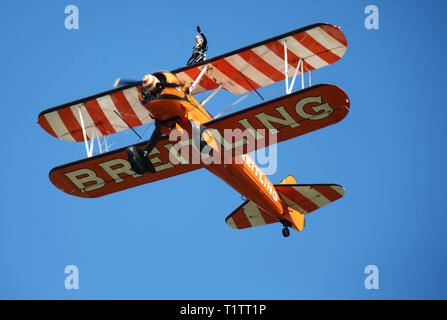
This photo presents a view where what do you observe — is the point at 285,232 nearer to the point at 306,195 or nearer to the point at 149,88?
the point at 306,195

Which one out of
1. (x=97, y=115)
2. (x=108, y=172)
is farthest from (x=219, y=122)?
(x=97, y=115)

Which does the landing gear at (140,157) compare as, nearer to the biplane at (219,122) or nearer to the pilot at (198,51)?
the biplane at (219,122)

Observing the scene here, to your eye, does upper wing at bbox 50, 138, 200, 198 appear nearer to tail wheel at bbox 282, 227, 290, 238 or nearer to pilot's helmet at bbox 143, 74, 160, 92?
pilot's helmet at bbox 143, 74, 160, 92

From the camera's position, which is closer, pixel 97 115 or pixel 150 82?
pixel 150 82

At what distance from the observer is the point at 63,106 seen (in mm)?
15812

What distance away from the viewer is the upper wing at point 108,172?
15141 mm

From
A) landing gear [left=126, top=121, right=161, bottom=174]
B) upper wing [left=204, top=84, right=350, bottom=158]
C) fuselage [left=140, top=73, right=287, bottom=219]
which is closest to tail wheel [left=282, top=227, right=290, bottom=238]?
fuselage [left=140, top=73, right=287, bottom=219]

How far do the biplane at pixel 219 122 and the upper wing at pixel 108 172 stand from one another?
22 mm

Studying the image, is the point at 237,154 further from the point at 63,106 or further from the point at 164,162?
the point at 63,106

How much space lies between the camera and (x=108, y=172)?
1568 centimetres

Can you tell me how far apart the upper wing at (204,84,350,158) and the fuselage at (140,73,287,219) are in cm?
44

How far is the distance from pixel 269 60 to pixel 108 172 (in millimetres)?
4290

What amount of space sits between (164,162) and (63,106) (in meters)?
2.62

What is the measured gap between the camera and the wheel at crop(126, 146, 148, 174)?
542 inches
